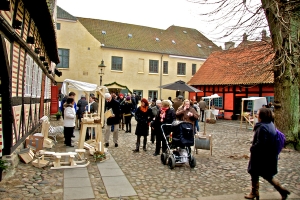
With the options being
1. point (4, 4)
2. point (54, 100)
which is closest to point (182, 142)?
point (4, 4)

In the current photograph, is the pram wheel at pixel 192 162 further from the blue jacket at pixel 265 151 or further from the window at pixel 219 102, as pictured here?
the window at pixel 219 102

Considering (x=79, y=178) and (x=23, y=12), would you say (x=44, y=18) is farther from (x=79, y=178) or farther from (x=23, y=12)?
(x=79, y=178)

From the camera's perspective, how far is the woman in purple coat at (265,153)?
179 inches

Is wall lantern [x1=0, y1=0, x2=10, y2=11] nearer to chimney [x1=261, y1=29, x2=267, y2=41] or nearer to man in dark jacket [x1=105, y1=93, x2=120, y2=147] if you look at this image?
man in dark jacket [x1=105, y1=93, x2=120, y2=147]

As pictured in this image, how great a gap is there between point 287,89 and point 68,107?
7.20 meters

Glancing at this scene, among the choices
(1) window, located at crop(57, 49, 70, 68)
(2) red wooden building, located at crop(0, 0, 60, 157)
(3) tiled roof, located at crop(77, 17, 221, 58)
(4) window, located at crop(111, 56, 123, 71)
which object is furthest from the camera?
(3) tiled roof, located at crop(77, 17, 221, 58)

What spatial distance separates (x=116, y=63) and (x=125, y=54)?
4.67 feet

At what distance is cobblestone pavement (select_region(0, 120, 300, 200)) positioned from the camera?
4953 millimetres

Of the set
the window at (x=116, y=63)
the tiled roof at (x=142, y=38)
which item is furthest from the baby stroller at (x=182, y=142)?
the window at (x=116, y=63)

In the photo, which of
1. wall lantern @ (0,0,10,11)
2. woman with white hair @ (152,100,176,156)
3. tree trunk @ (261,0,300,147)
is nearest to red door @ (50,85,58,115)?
woman with white hair @ (152,100,176,156)

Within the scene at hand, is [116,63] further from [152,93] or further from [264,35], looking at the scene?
[264,35]

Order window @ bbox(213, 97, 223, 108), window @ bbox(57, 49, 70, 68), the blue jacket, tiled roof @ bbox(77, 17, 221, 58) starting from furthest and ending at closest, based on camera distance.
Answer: tiled roof @ bbox(77, 17, 221, 58) → window @ bbox(57, 49, 70, 68) → window @ bbox(213, 97, 223, 108) → the blue jacket

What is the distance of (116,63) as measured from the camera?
98.1 ft

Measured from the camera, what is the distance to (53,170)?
245 inches
